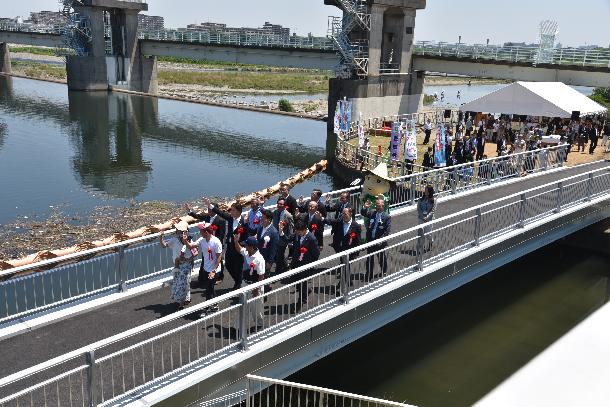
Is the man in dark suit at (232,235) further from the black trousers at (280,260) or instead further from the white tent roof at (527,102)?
the white tent roof at (527,102)

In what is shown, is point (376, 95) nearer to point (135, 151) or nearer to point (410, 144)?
point (135, 151)

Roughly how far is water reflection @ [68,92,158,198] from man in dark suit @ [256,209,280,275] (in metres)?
17.5

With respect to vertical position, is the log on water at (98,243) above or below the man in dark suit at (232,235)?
below

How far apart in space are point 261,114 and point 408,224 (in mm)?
46334

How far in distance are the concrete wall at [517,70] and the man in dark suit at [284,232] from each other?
34398mm

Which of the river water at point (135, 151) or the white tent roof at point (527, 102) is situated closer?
the white tent roof at point (527, 102)

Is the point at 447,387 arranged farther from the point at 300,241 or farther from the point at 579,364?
the point at 300,241

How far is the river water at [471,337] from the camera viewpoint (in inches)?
458

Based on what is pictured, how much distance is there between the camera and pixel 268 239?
32.7ft

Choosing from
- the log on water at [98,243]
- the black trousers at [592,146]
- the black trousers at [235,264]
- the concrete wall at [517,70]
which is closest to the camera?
the black trousers at [235,264]

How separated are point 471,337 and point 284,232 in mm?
5825

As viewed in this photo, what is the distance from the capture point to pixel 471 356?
510 inches

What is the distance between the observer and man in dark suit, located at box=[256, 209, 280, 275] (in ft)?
32.7

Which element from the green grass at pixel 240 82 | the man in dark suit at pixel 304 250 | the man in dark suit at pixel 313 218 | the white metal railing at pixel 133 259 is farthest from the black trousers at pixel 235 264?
the green grass at pixel 240 82
